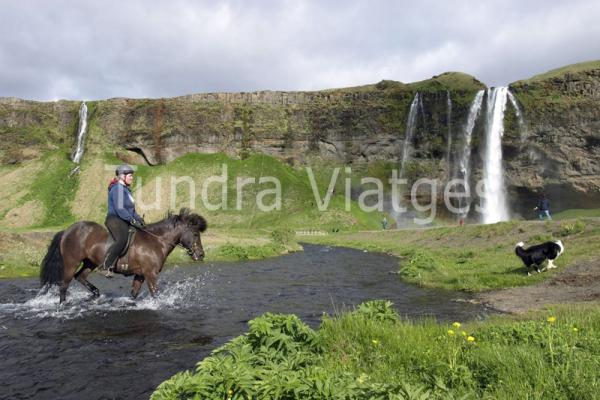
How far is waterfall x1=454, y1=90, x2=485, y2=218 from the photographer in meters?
83.6

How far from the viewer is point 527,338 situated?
7039mm

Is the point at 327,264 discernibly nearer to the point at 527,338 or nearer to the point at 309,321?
the point at 309,321

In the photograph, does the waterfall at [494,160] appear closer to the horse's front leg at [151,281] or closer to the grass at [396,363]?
the horse's front leg at [151,281]

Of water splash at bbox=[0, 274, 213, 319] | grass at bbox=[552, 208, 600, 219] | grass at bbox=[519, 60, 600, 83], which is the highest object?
grass at bbox=[519, 60, 600, 83]

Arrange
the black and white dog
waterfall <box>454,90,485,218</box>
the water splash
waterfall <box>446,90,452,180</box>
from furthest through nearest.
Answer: waterfall <box>446,90,452,180</box> < waterfall <box>454,90,485,218</box> < the black and white dog < the water splash

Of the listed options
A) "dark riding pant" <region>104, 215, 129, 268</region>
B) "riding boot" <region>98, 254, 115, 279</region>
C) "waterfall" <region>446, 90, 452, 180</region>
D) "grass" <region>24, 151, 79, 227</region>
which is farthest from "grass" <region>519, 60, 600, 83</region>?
"grass" <region>24, 151, 79, 227</region>

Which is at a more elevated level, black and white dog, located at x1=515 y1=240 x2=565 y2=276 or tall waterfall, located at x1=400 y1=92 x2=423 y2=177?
tall waterfall, located at x1=400 y1=92 x2=423 y2=177

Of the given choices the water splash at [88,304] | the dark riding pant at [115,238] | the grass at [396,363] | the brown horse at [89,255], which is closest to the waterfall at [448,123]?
the water splash at [88,304]

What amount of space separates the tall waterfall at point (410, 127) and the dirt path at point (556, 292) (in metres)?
80.8

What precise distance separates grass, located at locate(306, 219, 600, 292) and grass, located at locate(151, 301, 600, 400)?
1082 cm

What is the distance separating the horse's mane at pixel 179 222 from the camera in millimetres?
15930

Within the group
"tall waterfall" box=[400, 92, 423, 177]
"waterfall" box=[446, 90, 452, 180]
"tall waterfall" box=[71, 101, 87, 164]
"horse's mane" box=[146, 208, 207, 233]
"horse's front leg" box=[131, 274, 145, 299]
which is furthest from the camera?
"tall waterfall" box=[71, 101, 87, 164]

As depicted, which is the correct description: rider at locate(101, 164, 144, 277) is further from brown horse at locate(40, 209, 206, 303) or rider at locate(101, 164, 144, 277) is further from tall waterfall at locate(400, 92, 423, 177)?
tall waterfall at locate(400, 92, 423, 177)

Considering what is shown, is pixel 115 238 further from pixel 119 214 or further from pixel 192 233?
pixel 192 233
